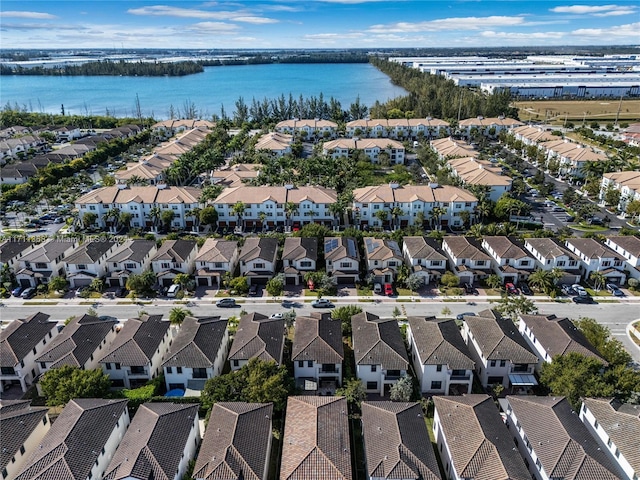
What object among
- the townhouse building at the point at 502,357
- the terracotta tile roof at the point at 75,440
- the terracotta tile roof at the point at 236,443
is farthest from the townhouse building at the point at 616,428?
the terracotta tile roof at the point at 75,440

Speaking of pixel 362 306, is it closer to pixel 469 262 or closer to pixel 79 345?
pixel 469 262

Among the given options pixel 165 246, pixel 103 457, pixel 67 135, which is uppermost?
pixel 67 135

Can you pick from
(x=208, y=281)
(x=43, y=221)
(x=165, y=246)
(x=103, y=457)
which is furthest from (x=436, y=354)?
(x=43, y=221)

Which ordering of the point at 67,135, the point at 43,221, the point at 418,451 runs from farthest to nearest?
the point at 67,135, the point at 43,221, the point at 418,451

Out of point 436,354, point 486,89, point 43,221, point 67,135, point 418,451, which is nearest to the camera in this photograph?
point 418,451

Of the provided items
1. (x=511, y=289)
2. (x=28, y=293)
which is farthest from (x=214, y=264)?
(x=511, y=289)

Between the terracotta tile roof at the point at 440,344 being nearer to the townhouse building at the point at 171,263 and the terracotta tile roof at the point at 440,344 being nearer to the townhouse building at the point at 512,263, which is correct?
the townhouse building at the point at 512,263

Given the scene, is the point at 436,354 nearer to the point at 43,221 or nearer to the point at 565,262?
the point at 565,262

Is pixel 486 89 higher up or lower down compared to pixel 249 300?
higher up
